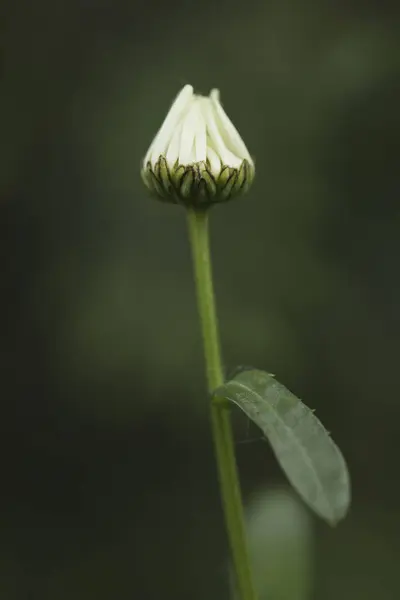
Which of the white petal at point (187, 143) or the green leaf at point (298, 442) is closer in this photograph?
the green leaf at point (298, 442)

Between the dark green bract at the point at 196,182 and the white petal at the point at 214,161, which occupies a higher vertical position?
the white petal at the point at 214,161

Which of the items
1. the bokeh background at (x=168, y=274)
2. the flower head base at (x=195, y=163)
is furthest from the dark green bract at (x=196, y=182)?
the bokeh background at (x=168, y=274)

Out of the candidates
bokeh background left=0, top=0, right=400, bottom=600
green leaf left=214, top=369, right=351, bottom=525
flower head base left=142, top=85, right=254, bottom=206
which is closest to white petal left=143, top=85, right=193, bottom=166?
flower head base left=142, top=85, right=254, bottom=206

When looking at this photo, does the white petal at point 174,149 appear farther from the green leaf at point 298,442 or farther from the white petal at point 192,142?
the green leaf at point 298,442

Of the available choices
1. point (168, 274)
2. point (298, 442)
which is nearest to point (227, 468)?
point (298, 442)

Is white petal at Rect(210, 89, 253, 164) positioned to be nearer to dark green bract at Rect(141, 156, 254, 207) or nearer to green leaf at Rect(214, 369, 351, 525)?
dark green bract at Rect(141, 156, 254, 207)

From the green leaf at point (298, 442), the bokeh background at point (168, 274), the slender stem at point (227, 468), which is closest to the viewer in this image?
the green leaf at point (298, 442)

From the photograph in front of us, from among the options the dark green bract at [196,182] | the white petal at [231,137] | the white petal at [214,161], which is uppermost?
the white petal at [231,137]
